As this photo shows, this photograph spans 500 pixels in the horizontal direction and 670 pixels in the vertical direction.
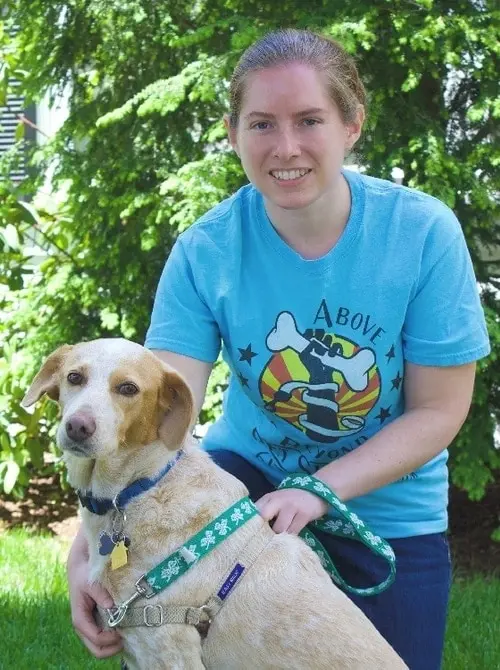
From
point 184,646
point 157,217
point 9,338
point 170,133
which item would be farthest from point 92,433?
point 9,338

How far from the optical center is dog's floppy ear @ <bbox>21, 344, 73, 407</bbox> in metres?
2.61

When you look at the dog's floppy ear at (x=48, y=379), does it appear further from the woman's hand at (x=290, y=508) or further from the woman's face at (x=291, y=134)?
the woman's face at (x=291, y=134)

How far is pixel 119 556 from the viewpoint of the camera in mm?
2488

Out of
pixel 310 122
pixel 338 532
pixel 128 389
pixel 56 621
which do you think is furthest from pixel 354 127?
pixel 56 621

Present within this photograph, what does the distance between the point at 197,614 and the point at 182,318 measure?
2.93 ft

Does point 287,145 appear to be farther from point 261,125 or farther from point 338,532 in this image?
point 338,532

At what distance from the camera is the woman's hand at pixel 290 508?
8.73 feet

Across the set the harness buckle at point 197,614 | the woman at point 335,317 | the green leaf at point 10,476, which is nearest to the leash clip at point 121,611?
the harness buckle at point 197,614

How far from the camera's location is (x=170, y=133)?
5.12 metres

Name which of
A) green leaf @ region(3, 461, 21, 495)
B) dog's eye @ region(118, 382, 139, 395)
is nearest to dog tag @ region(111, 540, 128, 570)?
dog's eye @ region(118, 382, 139, 395)

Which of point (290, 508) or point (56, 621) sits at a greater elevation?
point (290, 508)

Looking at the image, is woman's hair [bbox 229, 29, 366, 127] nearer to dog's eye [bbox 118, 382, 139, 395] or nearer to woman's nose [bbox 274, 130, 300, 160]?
woman's nose [bbox 274, 130, 300, 160]

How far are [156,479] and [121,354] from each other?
0.31 meters

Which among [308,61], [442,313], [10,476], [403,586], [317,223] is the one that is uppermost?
[308,61]
